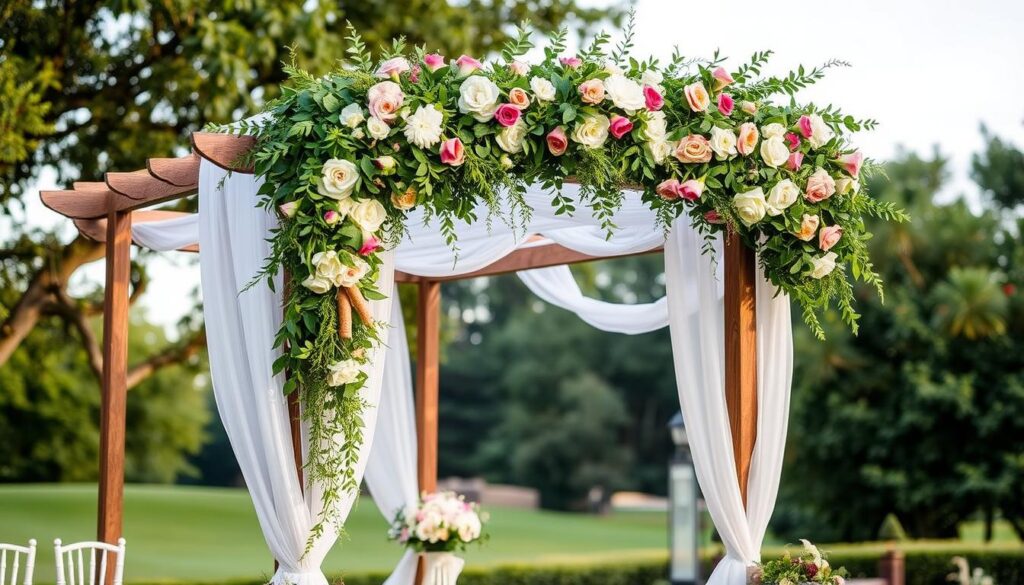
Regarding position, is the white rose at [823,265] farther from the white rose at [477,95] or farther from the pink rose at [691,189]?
the white rose at [477,95]

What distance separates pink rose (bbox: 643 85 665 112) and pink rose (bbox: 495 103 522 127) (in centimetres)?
53

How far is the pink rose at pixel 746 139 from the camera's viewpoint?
4680 mm

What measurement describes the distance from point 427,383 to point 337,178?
387 cm

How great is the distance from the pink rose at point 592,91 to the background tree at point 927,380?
11418 mm

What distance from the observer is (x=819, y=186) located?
4781 millimetres

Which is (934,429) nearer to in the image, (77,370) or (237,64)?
(237,64)

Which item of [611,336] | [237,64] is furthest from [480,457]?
[237,64]

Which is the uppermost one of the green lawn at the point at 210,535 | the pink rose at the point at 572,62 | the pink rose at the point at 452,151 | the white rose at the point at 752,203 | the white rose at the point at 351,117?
the pink rose at the point at 572,62

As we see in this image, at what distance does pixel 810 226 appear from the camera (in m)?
4.77

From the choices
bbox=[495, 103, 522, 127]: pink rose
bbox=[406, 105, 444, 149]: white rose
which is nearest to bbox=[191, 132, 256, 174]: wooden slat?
bbox=[406, 105, 444, 149]: white rose

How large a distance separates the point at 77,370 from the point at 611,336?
15.3m

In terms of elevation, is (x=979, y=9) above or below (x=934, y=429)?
above

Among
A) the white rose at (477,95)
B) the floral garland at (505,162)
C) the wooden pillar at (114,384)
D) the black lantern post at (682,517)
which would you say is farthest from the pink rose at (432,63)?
the black lantern post at (682,517)

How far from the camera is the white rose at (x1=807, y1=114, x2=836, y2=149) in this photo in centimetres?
481
